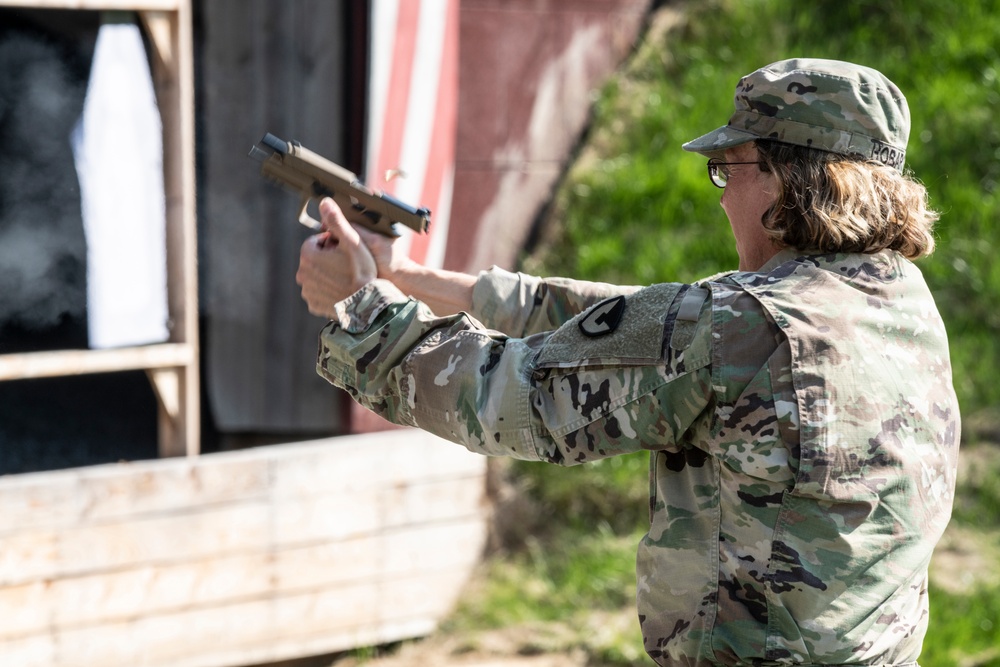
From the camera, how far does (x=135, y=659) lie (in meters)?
3.73

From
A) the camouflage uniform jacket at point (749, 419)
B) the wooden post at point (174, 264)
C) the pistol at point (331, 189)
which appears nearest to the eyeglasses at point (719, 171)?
the camouflage uniform jacket at point (749, 419)

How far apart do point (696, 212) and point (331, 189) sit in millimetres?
2851

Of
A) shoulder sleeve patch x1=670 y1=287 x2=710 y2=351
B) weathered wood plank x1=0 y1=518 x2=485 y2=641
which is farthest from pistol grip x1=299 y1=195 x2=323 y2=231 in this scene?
weathered wood plank x1=0 y1=518 x2=485 y2=641

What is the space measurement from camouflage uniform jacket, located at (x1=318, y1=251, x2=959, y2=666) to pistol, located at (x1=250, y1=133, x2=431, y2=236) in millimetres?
497

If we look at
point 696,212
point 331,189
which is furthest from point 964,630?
point 331,189

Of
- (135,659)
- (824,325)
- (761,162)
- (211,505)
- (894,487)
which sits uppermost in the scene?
(761,162)

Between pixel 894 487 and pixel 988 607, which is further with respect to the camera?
pixel 988 607

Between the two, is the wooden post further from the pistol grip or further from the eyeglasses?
the eyeglasses

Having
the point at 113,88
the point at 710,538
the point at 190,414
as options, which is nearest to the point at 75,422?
the point at 190,414

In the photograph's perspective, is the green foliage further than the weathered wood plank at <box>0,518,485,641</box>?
Yes

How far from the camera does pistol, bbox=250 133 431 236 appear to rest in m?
2.32

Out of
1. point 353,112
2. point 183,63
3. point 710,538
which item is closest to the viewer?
point 710,538

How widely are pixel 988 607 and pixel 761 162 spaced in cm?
295

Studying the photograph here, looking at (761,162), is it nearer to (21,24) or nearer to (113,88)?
(113,88)
